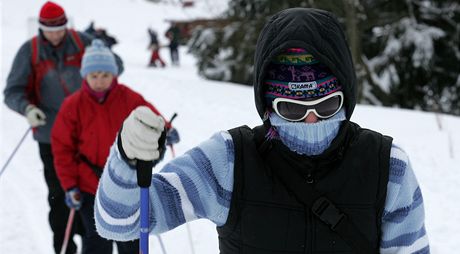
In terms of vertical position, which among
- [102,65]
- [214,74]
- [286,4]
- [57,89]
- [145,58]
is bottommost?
[145,58]

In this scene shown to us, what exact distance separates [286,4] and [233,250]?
35.6 feet

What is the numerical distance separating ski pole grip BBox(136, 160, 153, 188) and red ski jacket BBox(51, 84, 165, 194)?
196 cm

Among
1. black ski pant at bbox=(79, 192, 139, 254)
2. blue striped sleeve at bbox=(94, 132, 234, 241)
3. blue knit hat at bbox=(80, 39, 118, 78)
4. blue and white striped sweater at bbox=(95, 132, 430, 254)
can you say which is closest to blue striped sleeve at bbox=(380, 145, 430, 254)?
blue and white striped sweater at bbox=(95, 132, 430, 254)

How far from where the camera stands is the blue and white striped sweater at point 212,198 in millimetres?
1729

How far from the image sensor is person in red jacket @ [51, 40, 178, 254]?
3541 millimetres

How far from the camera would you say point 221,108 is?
10406 mm

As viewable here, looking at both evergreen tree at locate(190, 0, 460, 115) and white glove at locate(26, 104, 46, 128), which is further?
evergreen tree at locate(190, 0, 460, 115)

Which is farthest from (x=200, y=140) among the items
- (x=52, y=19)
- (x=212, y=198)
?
(x=212, y=198)

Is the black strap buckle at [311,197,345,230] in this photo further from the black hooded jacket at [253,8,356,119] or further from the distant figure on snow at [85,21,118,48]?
the distant figure on snow at [85,21,118,48]

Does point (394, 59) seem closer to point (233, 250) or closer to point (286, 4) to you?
point (286, 4)

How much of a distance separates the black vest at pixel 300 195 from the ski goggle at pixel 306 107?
0.10m

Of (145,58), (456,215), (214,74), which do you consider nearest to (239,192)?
(456,215)

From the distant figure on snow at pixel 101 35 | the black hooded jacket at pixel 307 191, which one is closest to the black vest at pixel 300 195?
the black hooded jacket at pixel 307 191

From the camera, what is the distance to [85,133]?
3545 mm
